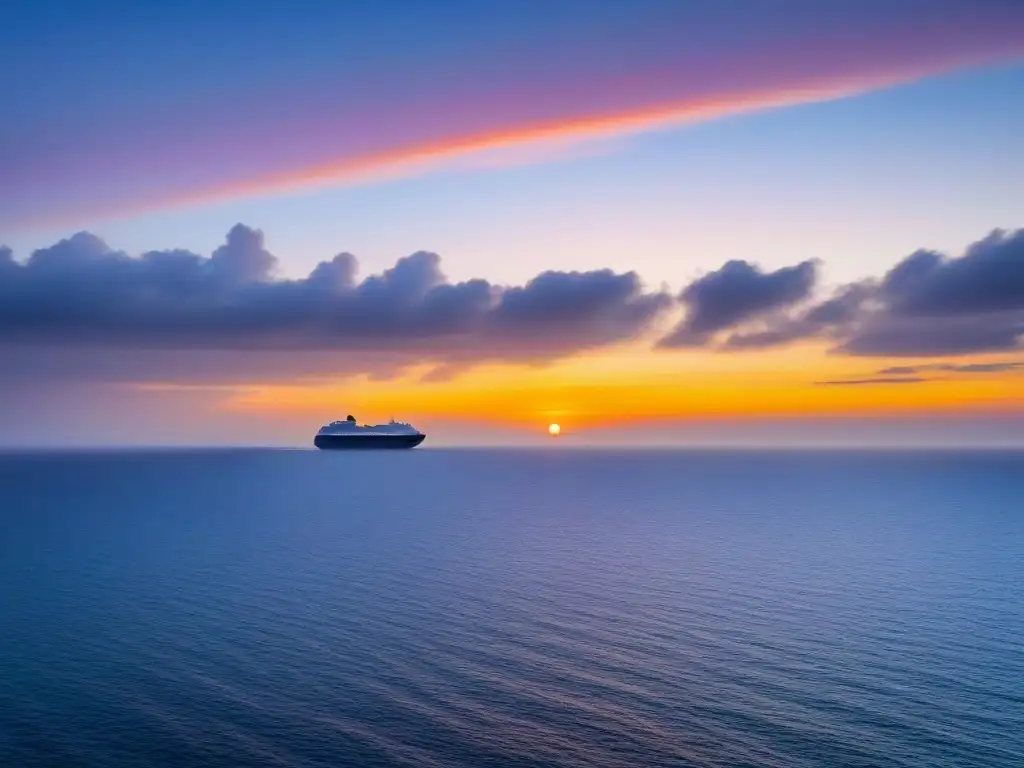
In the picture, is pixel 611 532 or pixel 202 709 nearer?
pixel 202 709

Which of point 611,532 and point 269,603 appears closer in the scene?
point 269,603

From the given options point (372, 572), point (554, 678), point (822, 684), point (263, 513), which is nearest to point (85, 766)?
point (554, 678)

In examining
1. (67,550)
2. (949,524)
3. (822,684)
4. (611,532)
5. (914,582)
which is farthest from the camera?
(949,524)

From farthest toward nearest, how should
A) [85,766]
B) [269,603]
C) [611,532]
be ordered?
1. [611,532]
2. [269,603]
3. [85,766]

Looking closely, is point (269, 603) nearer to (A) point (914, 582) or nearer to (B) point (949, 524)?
(A) point (914, 582)

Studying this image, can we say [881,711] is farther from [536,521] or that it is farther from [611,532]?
[536,521]

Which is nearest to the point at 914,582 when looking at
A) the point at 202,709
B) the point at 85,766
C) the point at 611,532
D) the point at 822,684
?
the point at 822,684
